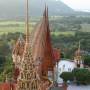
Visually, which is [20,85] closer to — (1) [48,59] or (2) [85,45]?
(1) [48,59]

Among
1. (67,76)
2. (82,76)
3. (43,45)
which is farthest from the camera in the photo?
(67,76)

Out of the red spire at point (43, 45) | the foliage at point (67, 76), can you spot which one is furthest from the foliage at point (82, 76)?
the red spire at point (43, 45)

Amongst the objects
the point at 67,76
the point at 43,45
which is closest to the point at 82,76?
the point at 67,76

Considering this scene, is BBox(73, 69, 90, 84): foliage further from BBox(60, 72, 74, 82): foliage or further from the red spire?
the red spire

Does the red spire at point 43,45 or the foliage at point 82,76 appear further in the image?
the foliage at point 82,76

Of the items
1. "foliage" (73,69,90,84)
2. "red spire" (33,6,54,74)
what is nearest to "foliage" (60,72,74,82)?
"foliage" (73,69,90,84)

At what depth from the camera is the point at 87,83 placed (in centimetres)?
2509

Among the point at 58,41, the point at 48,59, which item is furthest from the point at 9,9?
the point at 48,59

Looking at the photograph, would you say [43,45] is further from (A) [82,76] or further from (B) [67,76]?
(B) [67,76]

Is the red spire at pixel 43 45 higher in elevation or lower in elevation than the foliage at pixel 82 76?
higher

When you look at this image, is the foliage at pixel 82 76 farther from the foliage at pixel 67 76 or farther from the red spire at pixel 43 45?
the red spire at pixel 43 45

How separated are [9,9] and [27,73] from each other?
8007 cm

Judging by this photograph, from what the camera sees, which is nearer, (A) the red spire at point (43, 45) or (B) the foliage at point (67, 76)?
(A) the red spire at point (43, 45)

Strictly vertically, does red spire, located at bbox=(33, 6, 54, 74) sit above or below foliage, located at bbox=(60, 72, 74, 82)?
above
